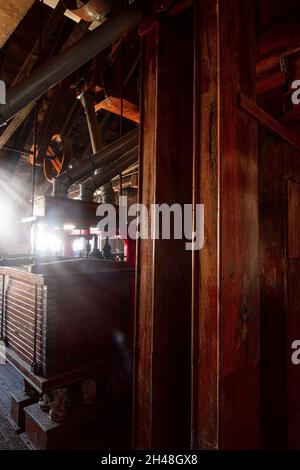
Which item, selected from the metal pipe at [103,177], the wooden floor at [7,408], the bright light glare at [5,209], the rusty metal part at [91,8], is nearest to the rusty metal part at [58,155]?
the metal pipe at [103,177]

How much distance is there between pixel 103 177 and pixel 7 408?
4.20m

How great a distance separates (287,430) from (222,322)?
216 cm

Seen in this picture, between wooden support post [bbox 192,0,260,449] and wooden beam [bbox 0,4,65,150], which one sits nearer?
wooden support post [bbox 192,0,260,449]

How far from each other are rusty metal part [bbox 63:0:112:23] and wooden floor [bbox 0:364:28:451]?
504 centimetres

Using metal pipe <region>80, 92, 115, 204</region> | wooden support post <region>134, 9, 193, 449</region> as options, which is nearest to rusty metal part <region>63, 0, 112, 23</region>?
wooden support post <region>134, 9, 193, 449</region>

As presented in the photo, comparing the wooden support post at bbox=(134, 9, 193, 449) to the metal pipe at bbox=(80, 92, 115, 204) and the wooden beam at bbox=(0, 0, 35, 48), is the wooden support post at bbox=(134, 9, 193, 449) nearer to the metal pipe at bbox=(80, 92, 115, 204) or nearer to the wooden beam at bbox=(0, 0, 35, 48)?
the wooden beam at bbox=(0, 0, 35, 48)

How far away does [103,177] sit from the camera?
18.4ft

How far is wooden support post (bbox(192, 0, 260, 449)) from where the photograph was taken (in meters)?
1.76

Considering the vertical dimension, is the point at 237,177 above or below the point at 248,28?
below

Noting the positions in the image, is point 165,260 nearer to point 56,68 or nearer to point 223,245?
point 223,245

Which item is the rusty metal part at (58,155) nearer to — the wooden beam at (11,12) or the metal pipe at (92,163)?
the metal pipe at (92,163)

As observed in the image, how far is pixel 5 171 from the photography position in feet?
31.5
